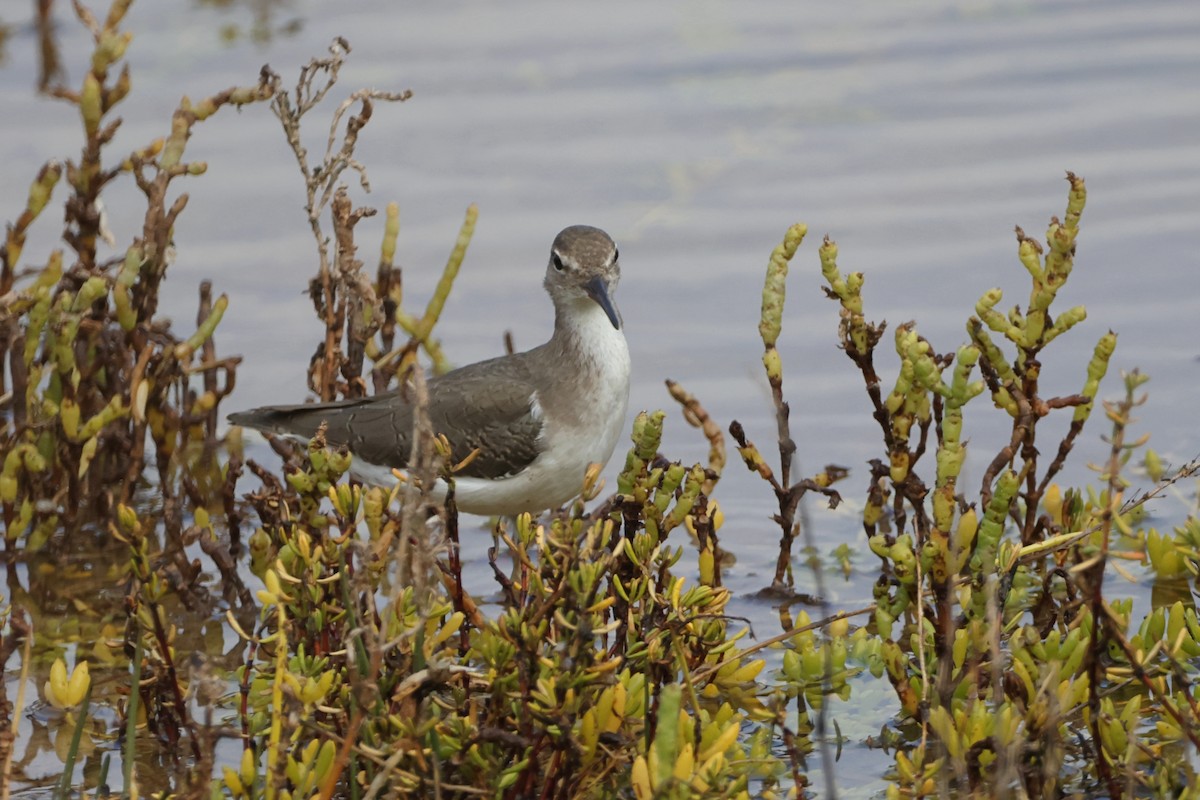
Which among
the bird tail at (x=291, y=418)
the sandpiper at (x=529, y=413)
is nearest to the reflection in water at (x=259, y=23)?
the bird tail at (x=291, y=418)

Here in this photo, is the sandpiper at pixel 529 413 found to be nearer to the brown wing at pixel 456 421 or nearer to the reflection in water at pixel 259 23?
the brown wing at pixel 456 421

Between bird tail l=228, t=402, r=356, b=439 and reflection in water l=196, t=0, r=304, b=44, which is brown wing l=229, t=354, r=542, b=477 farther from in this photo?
reflection in water l=196, t=0, r=304, b=44

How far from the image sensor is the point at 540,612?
11.4 feet

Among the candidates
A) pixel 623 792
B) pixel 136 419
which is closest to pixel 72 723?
pixel 136 419

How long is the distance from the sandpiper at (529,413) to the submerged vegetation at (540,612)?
23cm

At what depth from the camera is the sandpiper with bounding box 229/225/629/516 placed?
5.62 metres

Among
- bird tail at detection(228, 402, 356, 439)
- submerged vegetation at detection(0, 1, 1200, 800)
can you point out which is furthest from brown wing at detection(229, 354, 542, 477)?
submerged vegetation at detection(0, 1, 1200, 800)

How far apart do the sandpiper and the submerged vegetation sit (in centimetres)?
23

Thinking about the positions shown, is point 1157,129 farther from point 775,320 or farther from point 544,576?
point 544,576

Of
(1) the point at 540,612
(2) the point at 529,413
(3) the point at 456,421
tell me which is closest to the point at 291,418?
(3) the point at 456,421

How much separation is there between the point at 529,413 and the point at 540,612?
7.32ft

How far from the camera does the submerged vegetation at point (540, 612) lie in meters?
3.47

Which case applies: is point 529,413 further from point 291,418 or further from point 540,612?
point 540,612

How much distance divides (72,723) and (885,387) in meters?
3.51
